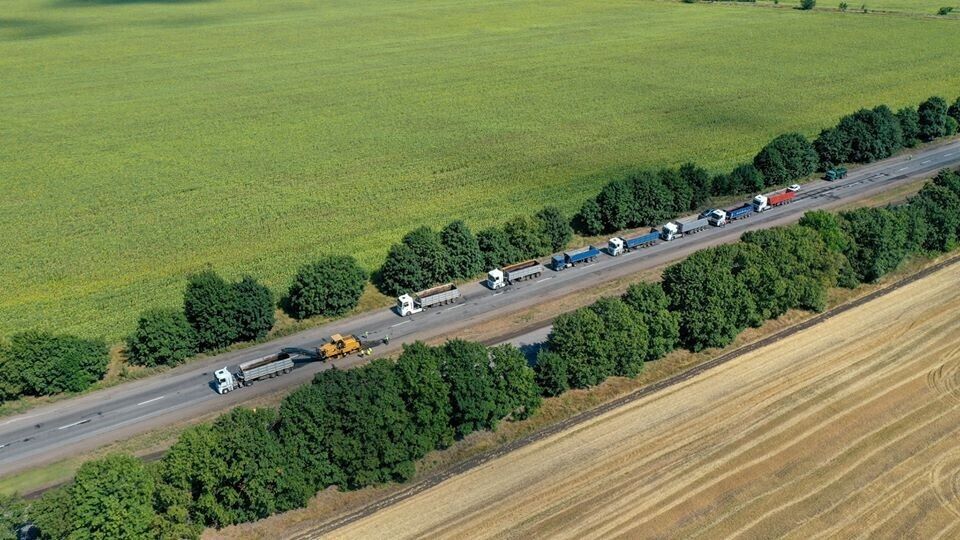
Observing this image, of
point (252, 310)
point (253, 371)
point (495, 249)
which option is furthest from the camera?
point (495, 249)

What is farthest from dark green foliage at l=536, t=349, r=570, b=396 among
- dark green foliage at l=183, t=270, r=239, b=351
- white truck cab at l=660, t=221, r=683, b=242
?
white truck cab at l=660, t=221, r=683, b=242

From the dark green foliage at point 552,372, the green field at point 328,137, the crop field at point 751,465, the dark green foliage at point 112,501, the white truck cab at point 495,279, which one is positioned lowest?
the crop field at point 751,465

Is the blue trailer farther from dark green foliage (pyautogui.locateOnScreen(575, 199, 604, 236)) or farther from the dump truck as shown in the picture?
the dump truck

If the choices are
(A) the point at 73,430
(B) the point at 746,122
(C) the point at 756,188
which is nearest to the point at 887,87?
(B) the point at 746,122

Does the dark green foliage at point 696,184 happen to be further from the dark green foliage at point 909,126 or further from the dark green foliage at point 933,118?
the dark green foliage at point 933,118

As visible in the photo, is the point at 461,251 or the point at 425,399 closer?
the point at 425,399

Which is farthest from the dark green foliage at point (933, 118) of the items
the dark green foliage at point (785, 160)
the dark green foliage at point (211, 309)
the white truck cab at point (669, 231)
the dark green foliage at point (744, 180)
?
the dark green foliage at point (211, 309)

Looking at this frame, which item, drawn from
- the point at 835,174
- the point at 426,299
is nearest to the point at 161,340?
the point at 426,299

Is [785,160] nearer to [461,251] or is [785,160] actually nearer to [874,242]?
[874,242]
